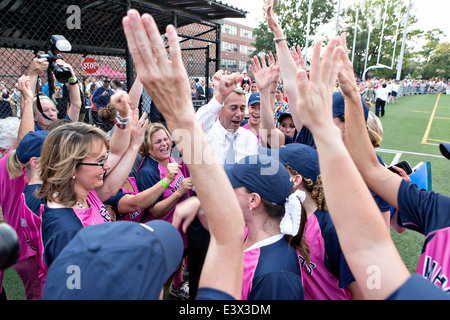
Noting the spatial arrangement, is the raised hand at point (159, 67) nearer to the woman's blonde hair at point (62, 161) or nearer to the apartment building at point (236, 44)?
the woman's blonde hair at point (62, 161)

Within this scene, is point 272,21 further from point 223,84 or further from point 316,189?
point 316,189

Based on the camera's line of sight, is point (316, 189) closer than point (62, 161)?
No

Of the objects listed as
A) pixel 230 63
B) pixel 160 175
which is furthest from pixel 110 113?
→ pixel 230 63

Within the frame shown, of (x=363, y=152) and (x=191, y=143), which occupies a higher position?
(x=191, y=143)

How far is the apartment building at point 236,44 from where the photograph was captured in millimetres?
58756

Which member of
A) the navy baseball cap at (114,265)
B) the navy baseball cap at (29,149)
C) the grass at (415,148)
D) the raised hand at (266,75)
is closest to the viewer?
the navy baseball cap at (114,265)

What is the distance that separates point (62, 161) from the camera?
176 centimetres

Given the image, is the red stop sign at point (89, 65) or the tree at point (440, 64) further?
the tree at point (440, 64)

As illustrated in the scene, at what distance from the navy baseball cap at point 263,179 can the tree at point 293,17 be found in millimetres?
47246

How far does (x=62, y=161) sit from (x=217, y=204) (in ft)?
4.14

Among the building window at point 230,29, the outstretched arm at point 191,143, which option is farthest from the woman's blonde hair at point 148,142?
the building window at point 230,29

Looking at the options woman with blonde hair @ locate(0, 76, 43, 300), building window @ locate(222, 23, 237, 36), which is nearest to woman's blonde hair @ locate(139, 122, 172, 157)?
woman with blonde hair @ locate(0, 76, 43, 300)

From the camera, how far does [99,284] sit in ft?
2.91
